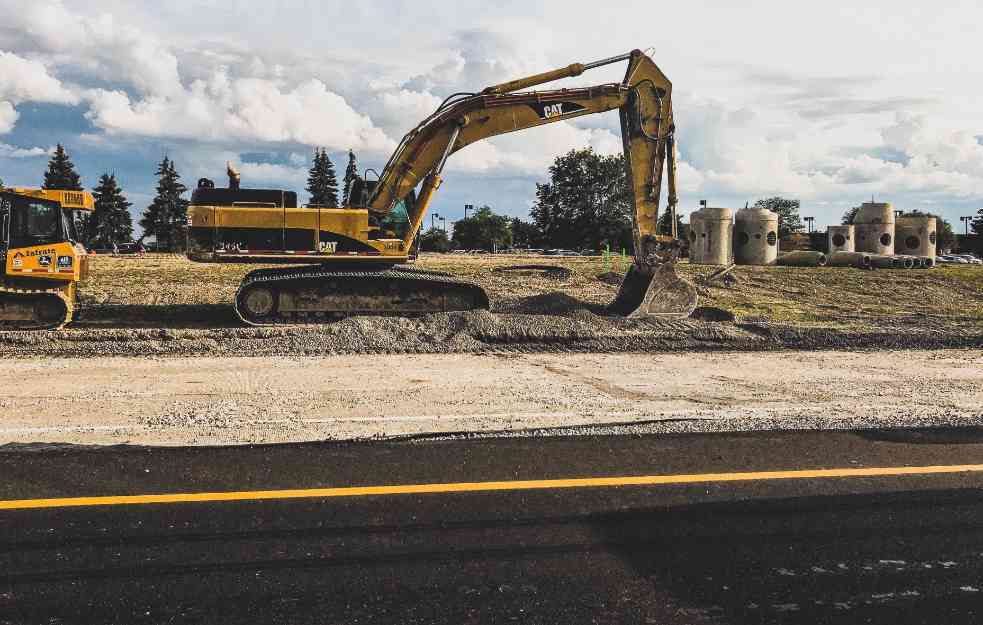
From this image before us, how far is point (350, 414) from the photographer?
782cm

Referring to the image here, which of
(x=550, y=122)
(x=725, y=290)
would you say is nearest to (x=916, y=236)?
(x=725, y=290)

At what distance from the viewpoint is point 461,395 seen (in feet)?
29.3

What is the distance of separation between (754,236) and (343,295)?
23702 mm

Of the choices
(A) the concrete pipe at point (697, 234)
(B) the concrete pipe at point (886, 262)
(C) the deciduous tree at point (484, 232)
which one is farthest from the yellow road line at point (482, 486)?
(C) the deciduous tree at point (484, 232)

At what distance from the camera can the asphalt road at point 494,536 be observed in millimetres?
3605

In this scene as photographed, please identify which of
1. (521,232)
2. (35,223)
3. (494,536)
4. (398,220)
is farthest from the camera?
(521,232)

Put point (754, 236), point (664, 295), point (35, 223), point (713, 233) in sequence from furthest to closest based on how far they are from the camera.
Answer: point (754, 236) < point (713, 233) < point (664, 295) < point (35, 223)

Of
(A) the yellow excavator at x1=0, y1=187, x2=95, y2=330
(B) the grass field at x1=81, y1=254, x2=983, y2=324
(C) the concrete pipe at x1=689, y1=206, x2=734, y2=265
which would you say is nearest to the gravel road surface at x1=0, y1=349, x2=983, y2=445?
(A) the yellow excavator at x1=0, y1=187, x2=95, y2=330

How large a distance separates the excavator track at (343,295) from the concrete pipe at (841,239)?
27124mm

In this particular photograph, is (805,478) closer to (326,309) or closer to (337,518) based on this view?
(337,518)

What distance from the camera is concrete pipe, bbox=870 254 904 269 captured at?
32375 mm

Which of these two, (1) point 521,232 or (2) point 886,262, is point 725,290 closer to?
(2) point 886,262

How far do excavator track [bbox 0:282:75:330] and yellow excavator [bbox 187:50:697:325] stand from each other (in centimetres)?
262

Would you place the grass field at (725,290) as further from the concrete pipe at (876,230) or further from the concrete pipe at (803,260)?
the concrete pipe at (876,230)
